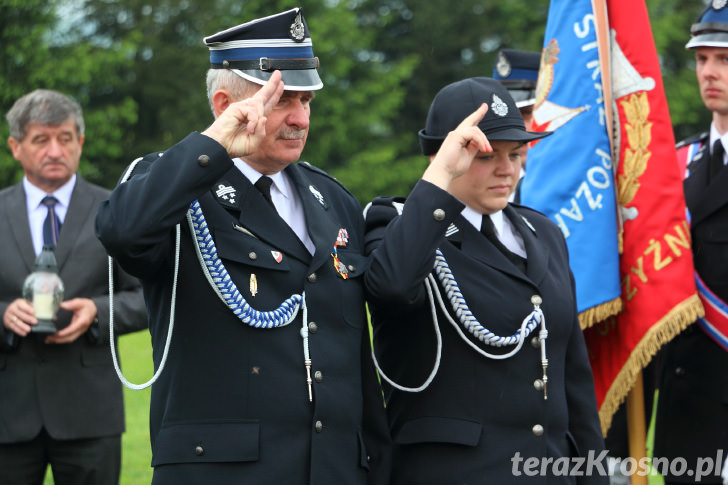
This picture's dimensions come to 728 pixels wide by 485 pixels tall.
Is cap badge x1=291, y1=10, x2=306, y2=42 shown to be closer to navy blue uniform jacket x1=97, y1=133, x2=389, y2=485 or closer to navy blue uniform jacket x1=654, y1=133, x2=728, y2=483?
navy blue uniform jacket x1=97, y1=133, x2=389, y2=485

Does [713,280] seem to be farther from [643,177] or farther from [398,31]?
[398,31]

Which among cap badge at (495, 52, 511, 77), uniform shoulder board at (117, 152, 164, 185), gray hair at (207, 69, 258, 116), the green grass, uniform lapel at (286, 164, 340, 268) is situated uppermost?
gray hair at (207, 69, 258, 116)

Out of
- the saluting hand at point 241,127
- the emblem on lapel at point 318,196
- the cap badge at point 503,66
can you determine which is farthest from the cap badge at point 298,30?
the cap badge at point 503,66

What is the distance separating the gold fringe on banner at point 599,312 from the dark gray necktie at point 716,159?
0.79m

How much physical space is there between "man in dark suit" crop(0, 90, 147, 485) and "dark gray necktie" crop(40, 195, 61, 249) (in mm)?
13

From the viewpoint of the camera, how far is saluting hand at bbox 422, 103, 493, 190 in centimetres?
345

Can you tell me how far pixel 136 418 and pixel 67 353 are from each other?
498 centimetres

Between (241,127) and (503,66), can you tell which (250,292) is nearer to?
(241,127)

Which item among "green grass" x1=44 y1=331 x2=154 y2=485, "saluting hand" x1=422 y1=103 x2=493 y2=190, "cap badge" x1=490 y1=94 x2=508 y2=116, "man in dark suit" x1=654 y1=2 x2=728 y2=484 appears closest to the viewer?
"saluting hand" x1=422 y1=103 x2=493 y2=190

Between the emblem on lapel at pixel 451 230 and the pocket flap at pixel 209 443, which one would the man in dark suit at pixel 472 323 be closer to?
the emblem on lapel at pixel 451 230

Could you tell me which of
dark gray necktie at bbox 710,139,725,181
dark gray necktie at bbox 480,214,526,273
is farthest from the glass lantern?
dark gray necktie at bbox 710,139,725,181

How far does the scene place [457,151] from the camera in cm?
345

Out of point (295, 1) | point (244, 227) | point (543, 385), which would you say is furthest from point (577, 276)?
point (295, 1)

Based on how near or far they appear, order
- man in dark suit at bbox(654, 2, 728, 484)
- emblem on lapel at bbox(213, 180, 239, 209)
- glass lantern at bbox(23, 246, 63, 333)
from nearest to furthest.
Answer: emblem on lapel at bbox(213, 180, 239, 209) < man in dark suit at bbox(654, 2, 728, 484) < glass lantern at bbox(23, 246, 63, 333)
